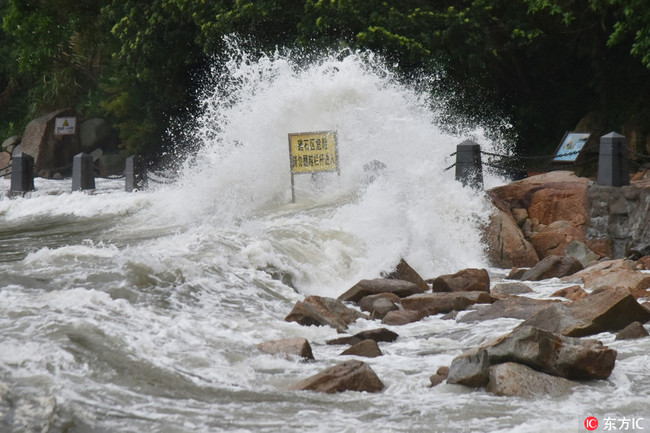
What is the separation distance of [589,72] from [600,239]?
7576 mm

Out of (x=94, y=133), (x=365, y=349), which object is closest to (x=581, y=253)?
(x=365, y=349)

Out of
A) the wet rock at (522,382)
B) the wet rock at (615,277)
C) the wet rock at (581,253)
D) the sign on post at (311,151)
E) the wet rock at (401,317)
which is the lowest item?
the wet rock at (522,382)

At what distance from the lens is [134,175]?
18703 mm

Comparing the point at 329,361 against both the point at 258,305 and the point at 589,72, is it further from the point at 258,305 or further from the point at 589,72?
the point at 589,72

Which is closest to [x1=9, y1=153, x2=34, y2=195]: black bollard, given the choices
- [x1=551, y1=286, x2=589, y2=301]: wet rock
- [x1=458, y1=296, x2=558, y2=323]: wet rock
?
[x1=551, y1=286, x2=589, y2=301]: wet rock

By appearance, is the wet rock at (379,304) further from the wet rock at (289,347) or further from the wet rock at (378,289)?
the wet rock at (289,347)

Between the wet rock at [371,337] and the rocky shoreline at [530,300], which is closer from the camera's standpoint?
the rocky shoreline at [530,300]

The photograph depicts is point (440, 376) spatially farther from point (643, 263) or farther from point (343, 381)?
point (643, 263)

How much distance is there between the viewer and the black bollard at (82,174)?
1862cm

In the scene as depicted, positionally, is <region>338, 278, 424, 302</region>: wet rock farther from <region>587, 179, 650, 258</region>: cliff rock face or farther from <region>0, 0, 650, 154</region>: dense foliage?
<region>0, 0, 650, 154</region>: dense foliage

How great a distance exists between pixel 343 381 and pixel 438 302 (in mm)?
2788

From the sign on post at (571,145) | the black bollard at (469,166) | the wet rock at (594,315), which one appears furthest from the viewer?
the sign on post at (571,145)

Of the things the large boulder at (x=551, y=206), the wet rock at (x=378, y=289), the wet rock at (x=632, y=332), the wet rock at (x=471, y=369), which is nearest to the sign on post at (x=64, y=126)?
the large boulder at (x=551, y=206)

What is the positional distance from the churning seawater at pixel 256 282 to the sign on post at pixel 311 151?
533 mm
